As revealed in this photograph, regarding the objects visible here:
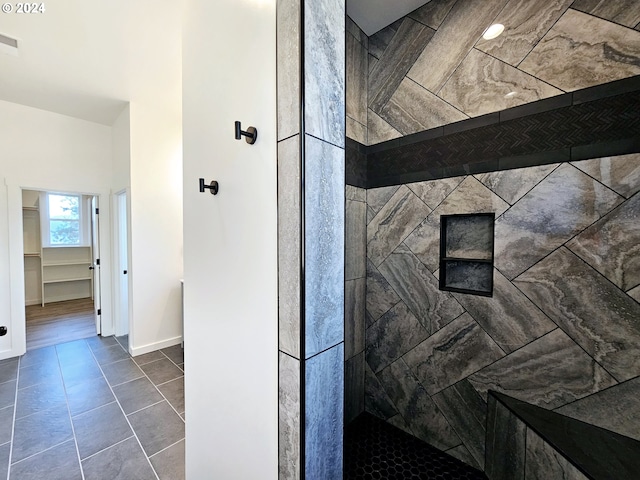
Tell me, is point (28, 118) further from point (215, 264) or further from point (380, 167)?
point (380, 167)

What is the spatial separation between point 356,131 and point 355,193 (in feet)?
1.62

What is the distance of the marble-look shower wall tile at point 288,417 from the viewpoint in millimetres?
733

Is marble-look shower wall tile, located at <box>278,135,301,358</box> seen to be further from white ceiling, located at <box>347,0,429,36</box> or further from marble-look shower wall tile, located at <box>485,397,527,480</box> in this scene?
white ceiling, located at <box>347,0,429,36</box>

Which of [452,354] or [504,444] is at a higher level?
[452,354]

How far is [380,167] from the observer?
2037mm

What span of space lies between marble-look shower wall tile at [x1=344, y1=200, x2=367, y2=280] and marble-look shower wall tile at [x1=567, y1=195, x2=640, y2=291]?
1242 mm

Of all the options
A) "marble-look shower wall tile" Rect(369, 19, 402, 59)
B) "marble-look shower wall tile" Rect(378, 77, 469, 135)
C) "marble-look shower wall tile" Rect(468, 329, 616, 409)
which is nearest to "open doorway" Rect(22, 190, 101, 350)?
"marble-look shower wall tile" Rect(369, 19, 402, 59)

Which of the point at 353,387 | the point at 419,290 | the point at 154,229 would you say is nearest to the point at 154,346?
the point at 154,229

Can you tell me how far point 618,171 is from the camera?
3.95ft

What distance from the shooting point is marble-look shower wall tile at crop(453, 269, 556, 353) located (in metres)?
1.41

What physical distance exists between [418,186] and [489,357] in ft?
3.80

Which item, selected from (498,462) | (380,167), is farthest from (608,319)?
(380,167)

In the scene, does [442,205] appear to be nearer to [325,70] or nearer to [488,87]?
[488,87]

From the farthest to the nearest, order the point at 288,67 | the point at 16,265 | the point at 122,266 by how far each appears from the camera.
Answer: the point at 122,266
the point at 16,265
the point at 288,67
